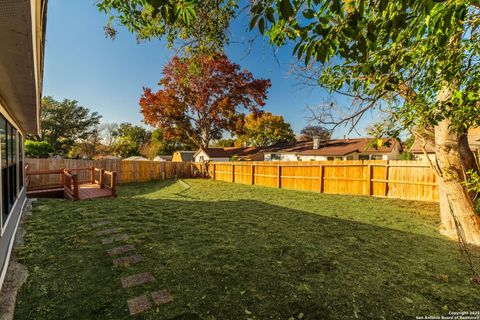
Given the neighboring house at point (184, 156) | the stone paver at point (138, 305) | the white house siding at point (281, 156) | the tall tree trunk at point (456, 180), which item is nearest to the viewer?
the stone paver at point (138, 305)

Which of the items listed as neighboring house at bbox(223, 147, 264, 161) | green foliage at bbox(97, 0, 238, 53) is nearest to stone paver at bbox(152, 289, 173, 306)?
green foliage at bbox(97, 0, 238, 53)

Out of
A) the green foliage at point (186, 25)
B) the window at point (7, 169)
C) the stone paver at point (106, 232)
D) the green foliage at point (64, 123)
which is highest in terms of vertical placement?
the green foliage at point (64, 123)

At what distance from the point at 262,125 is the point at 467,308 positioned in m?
34.2

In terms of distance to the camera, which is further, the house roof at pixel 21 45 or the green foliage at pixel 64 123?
the green foliage at pixel 64 123

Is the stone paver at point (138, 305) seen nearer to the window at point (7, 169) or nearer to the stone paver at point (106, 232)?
the stone paver at point (106, 232)

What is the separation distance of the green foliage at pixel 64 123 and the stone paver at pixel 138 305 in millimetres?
34203

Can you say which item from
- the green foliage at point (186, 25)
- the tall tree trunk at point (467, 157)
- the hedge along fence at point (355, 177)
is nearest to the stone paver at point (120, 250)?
the green foliage at point (186, 25)

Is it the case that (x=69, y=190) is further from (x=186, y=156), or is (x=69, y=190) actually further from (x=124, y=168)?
(x=186, y=156)

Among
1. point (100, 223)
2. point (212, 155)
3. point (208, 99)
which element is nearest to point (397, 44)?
point (100, 223)

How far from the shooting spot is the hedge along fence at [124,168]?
11297 mm

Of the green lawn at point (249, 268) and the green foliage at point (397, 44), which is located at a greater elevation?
the green foliage at point (397, 44)

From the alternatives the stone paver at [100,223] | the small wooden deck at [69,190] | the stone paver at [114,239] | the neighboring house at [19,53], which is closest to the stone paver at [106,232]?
the stone paver at [114,239]

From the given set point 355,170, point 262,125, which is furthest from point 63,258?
point 262,125

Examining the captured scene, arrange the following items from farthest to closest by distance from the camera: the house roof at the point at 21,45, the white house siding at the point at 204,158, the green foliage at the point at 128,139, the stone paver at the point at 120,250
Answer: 1. the green foliage at the point at 128,139
2. the white house siding at the point at 204,158
3. the stone paver at the point at 120,250
4. the house roof at the point at 21,45
